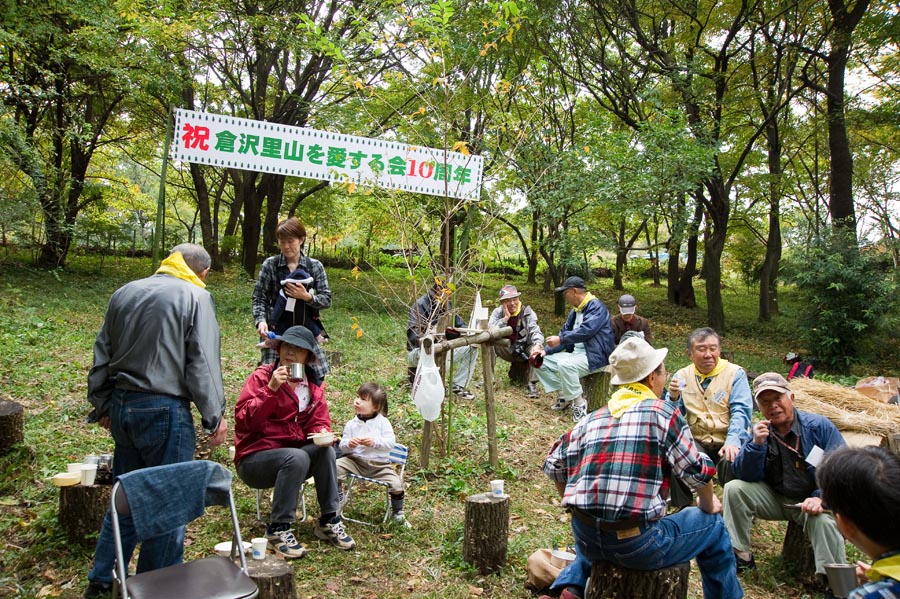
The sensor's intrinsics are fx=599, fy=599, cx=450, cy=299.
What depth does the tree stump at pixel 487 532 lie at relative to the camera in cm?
371

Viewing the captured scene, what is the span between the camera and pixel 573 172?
38.6 feet

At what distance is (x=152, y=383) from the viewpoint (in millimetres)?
2963

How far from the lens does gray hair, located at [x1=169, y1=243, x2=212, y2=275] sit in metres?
3.27

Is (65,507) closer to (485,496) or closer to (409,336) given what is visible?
(485,496)

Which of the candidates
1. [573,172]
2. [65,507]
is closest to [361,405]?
[65,507]


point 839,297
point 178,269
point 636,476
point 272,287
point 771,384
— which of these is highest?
point 839,297

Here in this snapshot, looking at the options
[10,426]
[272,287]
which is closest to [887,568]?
[272,287]

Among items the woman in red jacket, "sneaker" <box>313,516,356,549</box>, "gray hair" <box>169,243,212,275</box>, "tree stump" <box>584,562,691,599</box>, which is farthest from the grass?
"gray hair" <box>169,243,212,275</box>

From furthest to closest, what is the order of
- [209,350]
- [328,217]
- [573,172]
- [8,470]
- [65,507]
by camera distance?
[328,217]
[573,172]
[8,470]
[65,507]
[209,350]

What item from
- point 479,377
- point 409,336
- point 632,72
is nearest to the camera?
point 409,336

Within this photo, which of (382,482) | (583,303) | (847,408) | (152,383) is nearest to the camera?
(152,383)

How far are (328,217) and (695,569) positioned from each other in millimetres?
19951

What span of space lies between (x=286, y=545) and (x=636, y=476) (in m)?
2.22

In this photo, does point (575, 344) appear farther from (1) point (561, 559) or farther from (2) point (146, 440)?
(2) point (146, 440)
